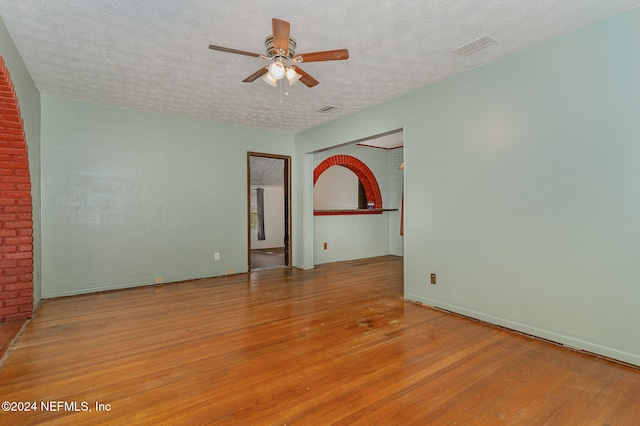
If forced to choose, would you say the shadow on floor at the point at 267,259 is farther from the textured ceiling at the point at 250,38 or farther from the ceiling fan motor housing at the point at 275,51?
the ceiling fan motor housing at the point at 275,51

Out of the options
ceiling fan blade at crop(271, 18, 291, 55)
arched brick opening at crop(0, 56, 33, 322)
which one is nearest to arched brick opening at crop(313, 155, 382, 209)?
ceiling fan blade at crop(271, 18, 291, 55)

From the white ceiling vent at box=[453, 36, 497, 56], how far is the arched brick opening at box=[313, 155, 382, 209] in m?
3.85

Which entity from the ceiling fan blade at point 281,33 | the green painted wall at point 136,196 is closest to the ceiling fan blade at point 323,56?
the ceiling fan blade at point 281,33

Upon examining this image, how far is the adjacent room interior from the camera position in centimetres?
195

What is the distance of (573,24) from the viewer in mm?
2371

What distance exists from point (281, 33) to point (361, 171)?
5.09m

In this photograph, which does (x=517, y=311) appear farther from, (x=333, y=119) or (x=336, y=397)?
(x=333, y=119)

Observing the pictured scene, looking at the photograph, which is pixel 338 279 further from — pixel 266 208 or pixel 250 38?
pixel 266 208

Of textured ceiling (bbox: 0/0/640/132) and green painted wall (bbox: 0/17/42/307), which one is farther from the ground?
textured ceiling (bbox: 0/0/640/132)

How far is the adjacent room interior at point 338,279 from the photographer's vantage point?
1.95 meters

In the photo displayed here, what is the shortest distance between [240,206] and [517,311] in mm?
4140

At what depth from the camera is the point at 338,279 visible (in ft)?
15.8

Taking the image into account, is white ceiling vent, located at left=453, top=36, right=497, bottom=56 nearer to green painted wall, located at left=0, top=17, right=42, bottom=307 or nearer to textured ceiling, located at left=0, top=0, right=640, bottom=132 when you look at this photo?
textured ceiling, located at left=0, top=0, right=640, bottom=132

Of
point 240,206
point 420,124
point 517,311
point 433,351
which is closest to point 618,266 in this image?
point 517,311
